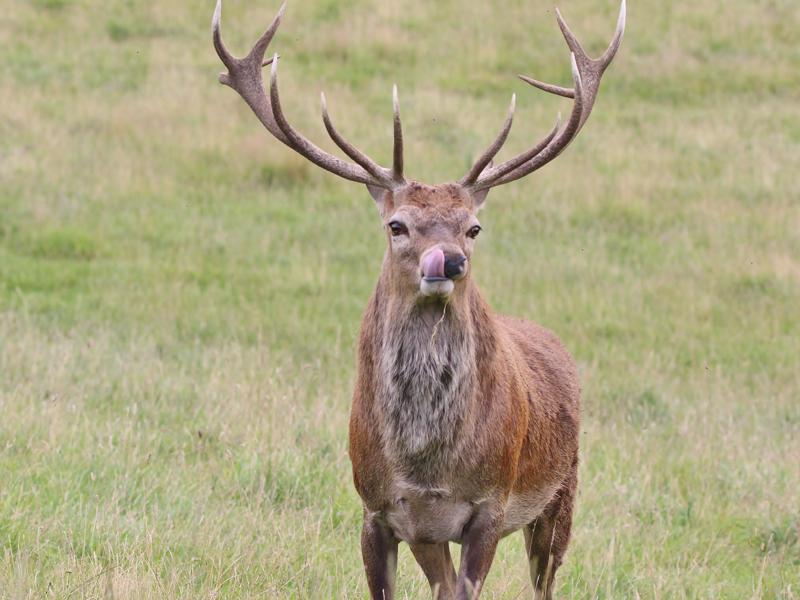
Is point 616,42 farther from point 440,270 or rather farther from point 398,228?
point 440,270

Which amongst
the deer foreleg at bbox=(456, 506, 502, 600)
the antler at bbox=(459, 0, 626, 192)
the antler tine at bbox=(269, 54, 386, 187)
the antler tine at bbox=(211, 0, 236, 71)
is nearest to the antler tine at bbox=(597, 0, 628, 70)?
the antler at bbox=(459, 0, 626, 192)

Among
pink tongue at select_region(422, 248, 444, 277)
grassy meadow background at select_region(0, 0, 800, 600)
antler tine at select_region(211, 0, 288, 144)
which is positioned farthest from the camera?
grassy meadow background at select_region(0, 0, 800, 600)

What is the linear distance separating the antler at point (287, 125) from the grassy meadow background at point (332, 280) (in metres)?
1.52

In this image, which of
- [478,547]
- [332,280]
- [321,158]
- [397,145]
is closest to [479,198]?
[397,145]

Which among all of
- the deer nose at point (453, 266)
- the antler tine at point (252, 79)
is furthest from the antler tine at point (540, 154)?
the antler tine at point (252, 79)

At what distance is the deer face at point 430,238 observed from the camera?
427cm

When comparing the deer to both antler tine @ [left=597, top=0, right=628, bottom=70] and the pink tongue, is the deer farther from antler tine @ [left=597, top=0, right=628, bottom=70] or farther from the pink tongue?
antler tine @ [left=597, top=0, right=628, bottom=70]

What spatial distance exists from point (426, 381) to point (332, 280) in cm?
693

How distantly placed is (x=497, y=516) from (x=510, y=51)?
637 inches

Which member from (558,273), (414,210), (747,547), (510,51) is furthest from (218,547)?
(510,51)

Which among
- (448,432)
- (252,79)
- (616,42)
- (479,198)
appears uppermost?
(616,42)

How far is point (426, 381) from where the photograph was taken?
14.9 ft

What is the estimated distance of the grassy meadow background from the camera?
5.71 m

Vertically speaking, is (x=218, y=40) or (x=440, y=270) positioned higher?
(x=218, y=40)
